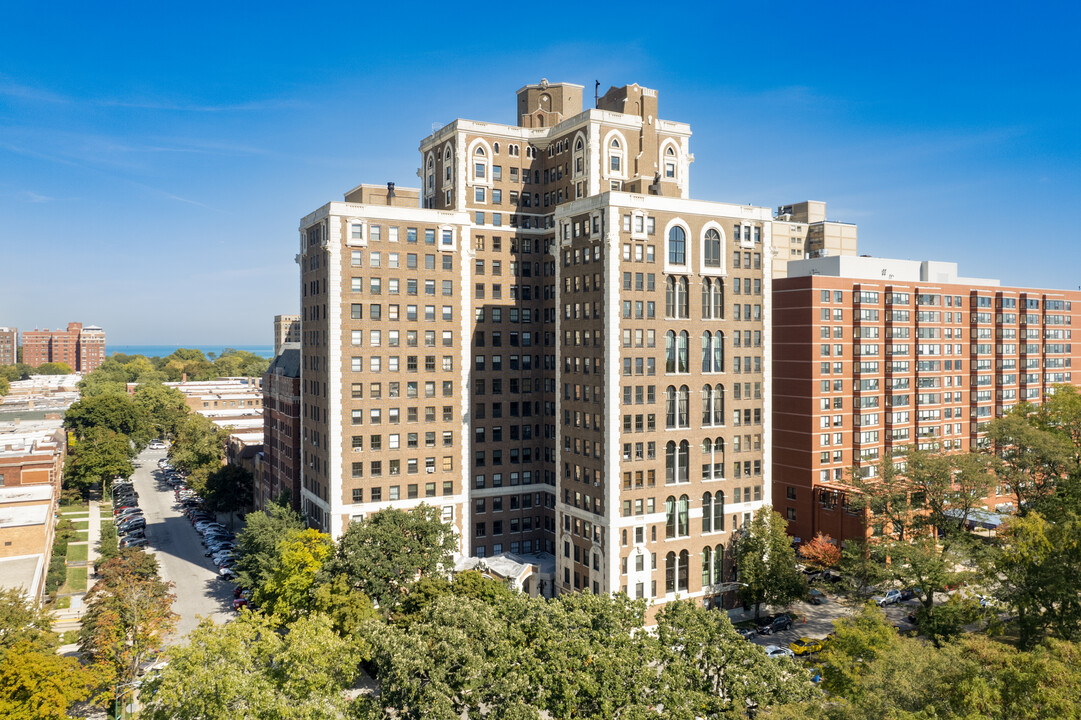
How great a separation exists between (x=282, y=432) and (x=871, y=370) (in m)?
88.4

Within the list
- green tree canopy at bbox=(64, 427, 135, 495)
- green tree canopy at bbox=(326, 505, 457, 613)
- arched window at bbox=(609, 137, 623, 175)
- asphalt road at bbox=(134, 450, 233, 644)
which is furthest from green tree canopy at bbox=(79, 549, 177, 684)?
green tree canopy at bbox=(64, 427, 135, 495)

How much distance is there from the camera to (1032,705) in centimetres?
3394

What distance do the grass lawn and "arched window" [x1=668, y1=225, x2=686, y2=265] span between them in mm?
85671

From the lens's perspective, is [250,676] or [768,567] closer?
[250,676]

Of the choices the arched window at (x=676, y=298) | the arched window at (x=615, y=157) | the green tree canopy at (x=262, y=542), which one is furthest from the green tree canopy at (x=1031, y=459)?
the green tree canopy at (x=262, y=542)

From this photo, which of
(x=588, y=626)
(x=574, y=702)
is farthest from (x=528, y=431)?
(x=574, y=702)

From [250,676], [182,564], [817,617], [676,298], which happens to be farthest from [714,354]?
[182,564]

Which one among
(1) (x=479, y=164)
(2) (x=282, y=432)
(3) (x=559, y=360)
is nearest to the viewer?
(3) (x=559, y=360)

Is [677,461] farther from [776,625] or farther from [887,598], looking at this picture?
[887,598]

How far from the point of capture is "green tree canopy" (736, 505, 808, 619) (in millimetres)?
82938

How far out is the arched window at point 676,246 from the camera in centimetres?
8712

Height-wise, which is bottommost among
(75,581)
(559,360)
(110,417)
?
(75,581)

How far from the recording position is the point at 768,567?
277 feet

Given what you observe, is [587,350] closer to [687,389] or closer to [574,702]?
[687,389]
